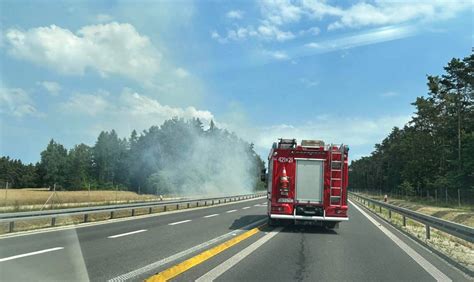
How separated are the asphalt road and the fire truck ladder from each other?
129 centimetres

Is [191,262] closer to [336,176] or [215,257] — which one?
[215,257]

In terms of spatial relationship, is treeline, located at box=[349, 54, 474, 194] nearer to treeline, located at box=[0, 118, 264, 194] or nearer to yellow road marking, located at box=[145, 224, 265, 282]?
treeline, located at box=[0, 118, 264, 194]

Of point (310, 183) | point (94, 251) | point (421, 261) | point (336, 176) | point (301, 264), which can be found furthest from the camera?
point (310, 183)

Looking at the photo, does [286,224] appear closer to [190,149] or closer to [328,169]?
[328,169]

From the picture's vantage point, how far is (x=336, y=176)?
1619 cm

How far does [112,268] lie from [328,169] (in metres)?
9.64

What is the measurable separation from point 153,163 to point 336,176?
89810 mm

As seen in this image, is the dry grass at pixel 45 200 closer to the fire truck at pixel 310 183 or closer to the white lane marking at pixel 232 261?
the fire truck at pixel 310 183

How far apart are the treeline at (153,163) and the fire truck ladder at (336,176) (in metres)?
73.3

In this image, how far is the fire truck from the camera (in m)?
16.1

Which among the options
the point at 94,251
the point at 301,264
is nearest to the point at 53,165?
the point at 94,251

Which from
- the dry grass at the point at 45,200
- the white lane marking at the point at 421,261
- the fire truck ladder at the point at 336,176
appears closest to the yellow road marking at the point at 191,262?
the fire truck ladder at the point at 336,176

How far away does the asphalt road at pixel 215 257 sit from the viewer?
27.0ft

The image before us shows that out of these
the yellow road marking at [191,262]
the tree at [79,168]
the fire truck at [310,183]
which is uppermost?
the tree at [79,168]
